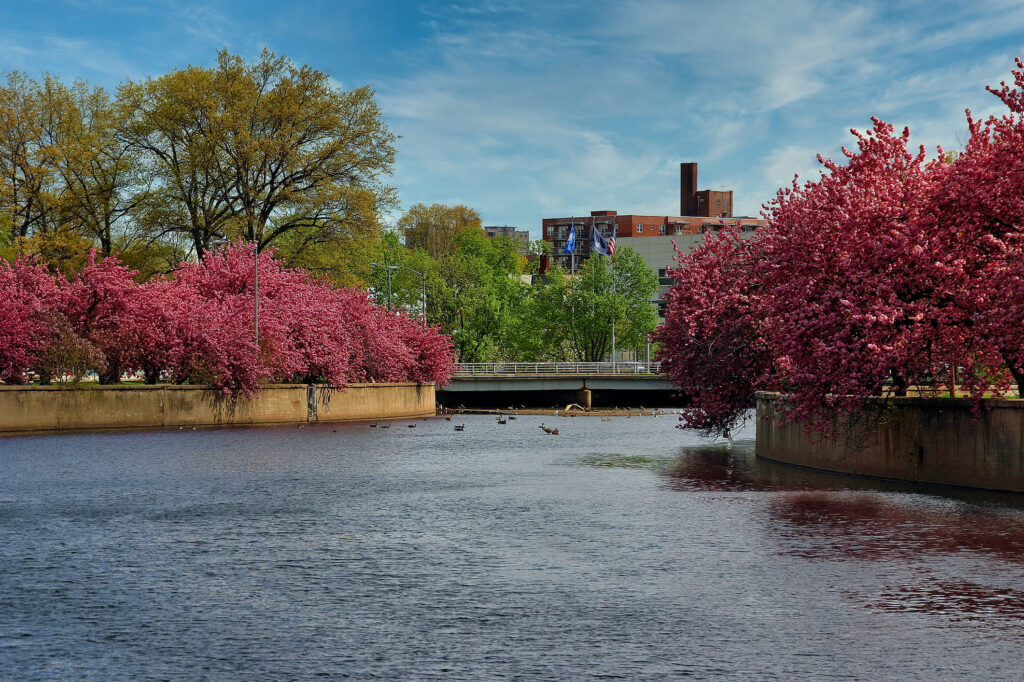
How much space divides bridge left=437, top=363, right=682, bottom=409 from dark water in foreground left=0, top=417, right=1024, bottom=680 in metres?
57.5

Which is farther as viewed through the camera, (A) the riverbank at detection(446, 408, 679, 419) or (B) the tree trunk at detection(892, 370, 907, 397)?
(A) the riverbank at detection(446, 408, 679, 419)

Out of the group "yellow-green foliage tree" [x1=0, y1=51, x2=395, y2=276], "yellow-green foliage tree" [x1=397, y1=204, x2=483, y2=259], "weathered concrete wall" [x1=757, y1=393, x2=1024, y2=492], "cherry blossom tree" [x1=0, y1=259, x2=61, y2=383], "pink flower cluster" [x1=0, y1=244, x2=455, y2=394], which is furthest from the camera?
"yellow-green foliage tree" [x1=397, y1=204, x2=483, y2=259]

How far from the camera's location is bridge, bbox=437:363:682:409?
8831cm

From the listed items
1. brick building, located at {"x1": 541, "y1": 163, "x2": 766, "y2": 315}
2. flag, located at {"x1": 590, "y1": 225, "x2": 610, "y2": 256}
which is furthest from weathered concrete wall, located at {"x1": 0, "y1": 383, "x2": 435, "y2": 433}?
brick building, located at {"x1": 541, "y1": 163, "x2": 766, "y2": 315}

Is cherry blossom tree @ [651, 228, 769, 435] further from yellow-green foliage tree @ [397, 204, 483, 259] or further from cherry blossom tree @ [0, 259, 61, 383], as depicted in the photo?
yellow-green foliage tree @ [397, 204, 483, 259]

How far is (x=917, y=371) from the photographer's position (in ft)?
87.2

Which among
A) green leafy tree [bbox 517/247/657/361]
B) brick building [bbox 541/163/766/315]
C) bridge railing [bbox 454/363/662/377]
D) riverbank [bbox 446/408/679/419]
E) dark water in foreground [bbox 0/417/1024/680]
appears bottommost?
dark water in foreground [bbox 0/417/1024/680]

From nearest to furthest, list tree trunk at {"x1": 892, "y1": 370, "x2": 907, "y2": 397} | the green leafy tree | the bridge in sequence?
tree trunk at {"x1": 892, "y1": 370, "x2": 907, "y2": 397} < the bridge < the green leafy tree

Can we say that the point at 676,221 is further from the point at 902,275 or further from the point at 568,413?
the point at 902,275

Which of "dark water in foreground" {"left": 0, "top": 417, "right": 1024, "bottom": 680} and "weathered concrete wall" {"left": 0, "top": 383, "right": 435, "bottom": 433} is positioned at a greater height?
"weathered concrete wall" {"left": 0, "top": 383, "right": 435, "bottom": 433}

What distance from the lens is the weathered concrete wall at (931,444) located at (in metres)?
24.7

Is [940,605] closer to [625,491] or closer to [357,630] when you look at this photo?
[357,630]

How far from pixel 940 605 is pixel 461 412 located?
68.8 meters

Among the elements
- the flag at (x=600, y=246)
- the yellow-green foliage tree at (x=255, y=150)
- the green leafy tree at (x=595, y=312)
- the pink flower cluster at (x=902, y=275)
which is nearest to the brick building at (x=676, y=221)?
the green leafy tree at (x=595, y=312)
